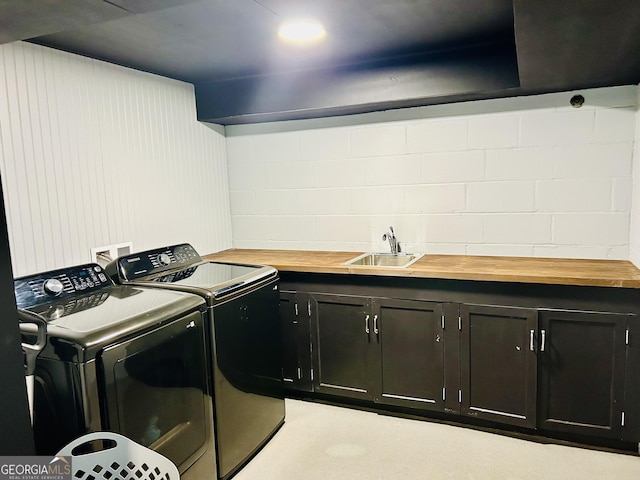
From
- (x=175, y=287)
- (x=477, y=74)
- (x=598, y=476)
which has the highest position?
(x=477, y=74)

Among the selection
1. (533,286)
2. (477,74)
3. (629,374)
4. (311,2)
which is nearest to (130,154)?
(311,2)

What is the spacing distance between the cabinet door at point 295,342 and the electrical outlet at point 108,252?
101cm

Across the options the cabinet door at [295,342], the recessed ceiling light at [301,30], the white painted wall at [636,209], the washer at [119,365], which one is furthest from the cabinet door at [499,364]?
the recessed ceiling light at [301,30]

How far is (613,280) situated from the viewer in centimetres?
228

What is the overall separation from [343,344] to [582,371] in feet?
4.38

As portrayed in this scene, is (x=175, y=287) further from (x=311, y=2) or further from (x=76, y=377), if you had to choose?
(x=311, y=2)

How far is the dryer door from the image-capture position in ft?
5.60

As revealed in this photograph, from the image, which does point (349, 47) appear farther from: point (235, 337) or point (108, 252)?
point (108, 252)

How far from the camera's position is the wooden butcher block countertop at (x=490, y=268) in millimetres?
2355

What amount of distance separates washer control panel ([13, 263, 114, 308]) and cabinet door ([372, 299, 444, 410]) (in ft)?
5.13

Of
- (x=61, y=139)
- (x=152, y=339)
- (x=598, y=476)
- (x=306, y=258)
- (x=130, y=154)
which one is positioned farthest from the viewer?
(x=306, y=258)

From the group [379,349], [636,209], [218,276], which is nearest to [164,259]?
[218,276]

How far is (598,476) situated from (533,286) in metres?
0.96
